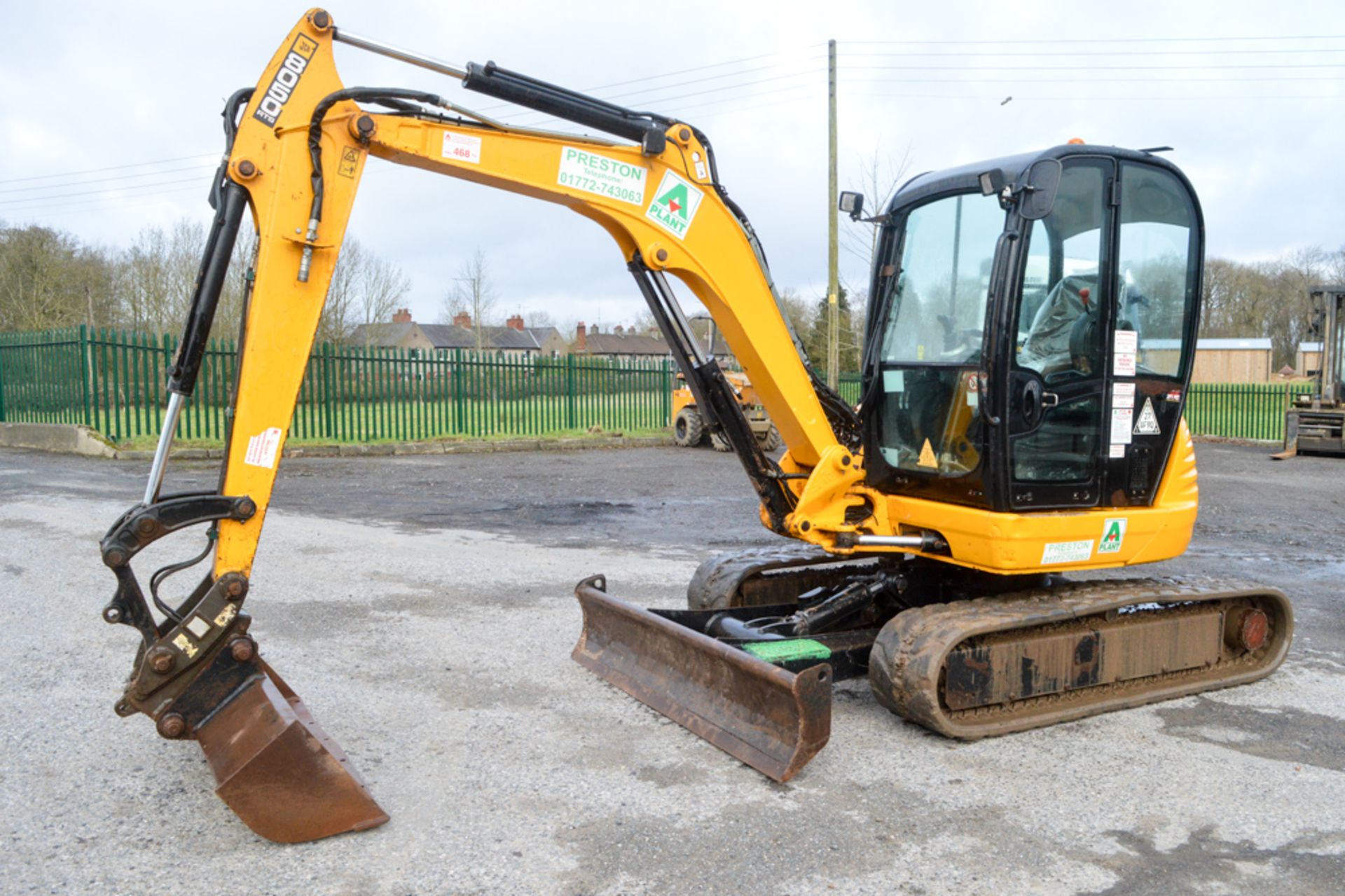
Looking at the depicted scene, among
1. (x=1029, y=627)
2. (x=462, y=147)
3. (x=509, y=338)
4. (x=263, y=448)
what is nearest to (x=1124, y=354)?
(x=1029, y=627)

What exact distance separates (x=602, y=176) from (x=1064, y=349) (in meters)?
2.45

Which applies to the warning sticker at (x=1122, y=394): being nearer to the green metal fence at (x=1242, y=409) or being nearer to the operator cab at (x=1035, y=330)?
the operator cab at (x=1035, y=330)

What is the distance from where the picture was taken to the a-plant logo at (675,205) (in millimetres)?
5152

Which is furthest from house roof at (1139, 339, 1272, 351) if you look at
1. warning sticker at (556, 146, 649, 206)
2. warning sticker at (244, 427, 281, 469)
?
warning sticker at (244, 427, 281, 469)

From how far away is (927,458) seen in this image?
18.0 ft

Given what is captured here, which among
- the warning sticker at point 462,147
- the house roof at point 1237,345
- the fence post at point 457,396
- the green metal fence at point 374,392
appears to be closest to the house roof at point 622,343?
the house roof at point 1237,345

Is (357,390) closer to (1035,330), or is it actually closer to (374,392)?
(374,392)

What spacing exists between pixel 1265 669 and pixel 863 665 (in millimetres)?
2445

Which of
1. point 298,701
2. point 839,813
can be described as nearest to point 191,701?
point 298,701

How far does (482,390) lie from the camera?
69.9 ft

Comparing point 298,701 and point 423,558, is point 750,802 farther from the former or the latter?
point 423,558

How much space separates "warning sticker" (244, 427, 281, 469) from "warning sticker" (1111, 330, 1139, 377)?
13.2 feet

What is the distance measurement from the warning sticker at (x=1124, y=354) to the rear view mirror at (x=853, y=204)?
1.50 m

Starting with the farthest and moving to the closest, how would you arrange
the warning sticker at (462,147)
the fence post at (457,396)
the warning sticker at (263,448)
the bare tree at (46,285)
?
the bare tree at (46,285), the fence post at (457,396), the warning sticker at (462,147), the warning sticker at (263,448)
